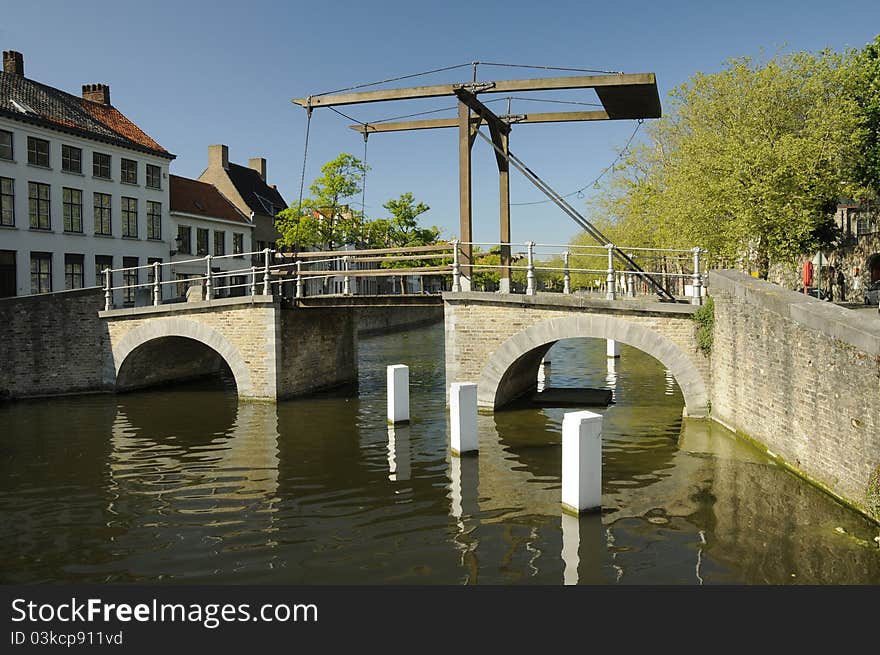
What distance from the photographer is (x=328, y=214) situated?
127 ft

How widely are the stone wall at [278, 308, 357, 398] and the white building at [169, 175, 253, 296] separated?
12894 millimetres

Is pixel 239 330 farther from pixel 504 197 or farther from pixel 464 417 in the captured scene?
pixel 464 417

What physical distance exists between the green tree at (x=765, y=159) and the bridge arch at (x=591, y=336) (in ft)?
23.0

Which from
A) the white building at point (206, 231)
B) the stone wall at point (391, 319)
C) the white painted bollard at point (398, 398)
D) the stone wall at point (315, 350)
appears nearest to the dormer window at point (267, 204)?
the white building at point (206, 231)

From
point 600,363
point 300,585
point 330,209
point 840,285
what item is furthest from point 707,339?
point 330,209

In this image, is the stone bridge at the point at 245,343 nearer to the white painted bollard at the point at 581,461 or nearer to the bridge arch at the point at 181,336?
the bridge arch at the point at 181,336

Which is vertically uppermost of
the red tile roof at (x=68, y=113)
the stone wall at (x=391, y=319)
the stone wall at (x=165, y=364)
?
the red tile roof at (x=68, y=113)

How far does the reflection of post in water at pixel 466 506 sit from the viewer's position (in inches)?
307

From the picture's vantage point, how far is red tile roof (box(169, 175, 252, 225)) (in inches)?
1471

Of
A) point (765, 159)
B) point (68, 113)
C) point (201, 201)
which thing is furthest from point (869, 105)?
point (201, 201)

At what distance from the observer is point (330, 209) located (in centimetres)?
3769

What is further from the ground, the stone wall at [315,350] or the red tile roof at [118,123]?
the red tile roof at [118,123]

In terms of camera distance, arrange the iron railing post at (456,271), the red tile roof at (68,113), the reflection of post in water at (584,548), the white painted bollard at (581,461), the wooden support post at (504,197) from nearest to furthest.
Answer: the reflection of post in water at (584,548) < the white painted bollard at (581,461) < the iron railing post at (456,271) < the wooden support post at (504,197) < the red tile roof at (68,113)

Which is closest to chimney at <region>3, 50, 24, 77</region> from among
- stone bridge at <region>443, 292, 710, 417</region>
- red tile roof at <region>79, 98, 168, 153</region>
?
red tile roof at <region>79, 98, 168, 153</region>
